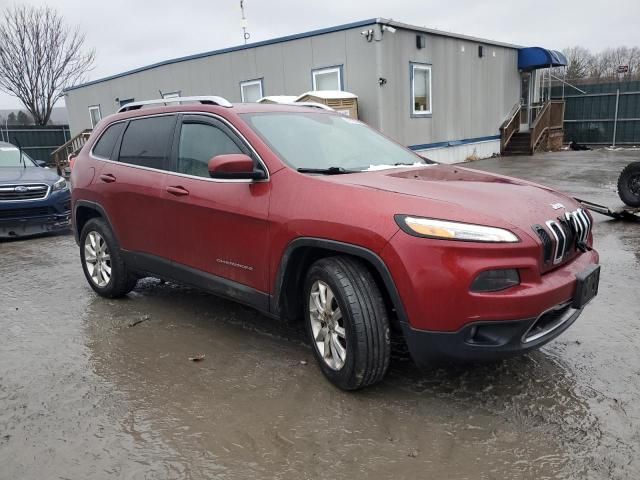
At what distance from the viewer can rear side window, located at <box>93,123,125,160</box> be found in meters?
4.74

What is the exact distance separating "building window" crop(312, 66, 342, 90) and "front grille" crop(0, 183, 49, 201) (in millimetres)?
8291

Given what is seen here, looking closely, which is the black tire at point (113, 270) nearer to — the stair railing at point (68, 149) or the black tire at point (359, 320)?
the black tire at point (359, 320)

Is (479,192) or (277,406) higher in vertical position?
(479,192)

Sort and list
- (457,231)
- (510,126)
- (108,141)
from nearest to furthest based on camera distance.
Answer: (457,231) → (108,141) → (510,126)

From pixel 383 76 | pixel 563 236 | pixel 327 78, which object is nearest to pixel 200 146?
pixel 563 236

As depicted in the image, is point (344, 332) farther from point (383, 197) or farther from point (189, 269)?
point (189, 269)

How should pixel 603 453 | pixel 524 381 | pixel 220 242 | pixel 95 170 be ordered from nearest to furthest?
pixel 603 453 < pixel 524 381 < pixel 220 242 < pixel 95 170

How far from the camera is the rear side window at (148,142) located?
4.13 metres

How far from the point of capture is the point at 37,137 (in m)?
25.6

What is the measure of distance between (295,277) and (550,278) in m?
1.43

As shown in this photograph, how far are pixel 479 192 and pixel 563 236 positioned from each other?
1.62 feet

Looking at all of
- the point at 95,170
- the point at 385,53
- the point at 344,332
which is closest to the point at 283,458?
the point at 344,332

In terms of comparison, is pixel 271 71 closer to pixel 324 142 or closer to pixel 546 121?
pixel 546 121

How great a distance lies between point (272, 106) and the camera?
4031 millimetres
